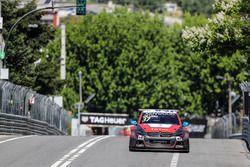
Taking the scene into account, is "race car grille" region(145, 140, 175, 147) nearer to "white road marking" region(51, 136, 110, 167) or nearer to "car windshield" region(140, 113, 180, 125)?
"car windshield" region(140, 113, 180, 125)

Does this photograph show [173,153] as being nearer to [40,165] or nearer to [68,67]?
[40,165]

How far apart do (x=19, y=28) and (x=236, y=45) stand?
2959cm

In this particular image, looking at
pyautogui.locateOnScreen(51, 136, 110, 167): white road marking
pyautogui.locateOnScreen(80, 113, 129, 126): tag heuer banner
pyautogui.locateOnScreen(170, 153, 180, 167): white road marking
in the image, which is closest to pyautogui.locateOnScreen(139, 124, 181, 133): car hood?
pyautogui.locateOnScreen(170, 153, 180, 167): white road marking

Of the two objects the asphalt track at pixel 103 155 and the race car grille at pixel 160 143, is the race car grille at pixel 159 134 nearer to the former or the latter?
the race car grille at pixel 160 143

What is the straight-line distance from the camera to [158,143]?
2927cm

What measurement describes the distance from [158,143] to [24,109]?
1635 centimetres

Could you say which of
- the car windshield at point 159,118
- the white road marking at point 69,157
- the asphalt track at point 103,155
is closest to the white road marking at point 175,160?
the asphalt track at point 103,155

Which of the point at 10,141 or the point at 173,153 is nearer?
the point at 173,153

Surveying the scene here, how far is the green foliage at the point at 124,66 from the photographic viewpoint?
299ft

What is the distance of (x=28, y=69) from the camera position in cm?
5675

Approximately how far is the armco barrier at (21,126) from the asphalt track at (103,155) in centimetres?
620

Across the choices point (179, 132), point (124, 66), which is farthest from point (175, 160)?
point (124, 66)

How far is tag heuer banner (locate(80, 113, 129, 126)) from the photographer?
3393 inches

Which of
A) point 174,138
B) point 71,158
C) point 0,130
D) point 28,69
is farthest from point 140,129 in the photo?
point 28,69
